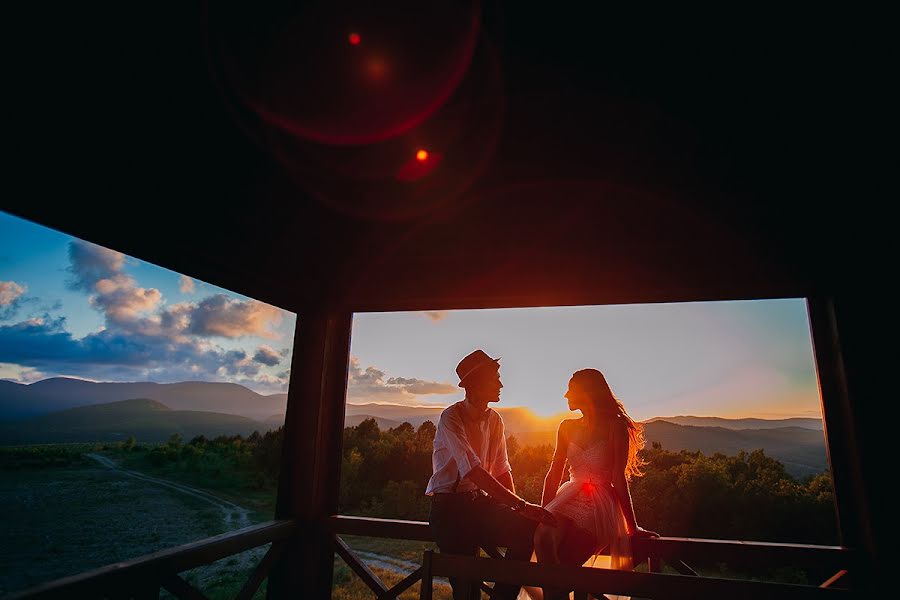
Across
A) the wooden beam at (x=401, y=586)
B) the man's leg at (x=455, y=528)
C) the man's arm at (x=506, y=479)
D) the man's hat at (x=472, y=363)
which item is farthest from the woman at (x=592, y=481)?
the wooden beam at (x=401, y=586)

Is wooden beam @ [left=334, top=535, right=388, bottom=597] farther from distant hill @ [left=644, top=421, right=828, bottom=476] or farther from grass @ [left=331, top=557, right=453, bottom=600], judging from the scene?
distant hill @ [left=644, top=421, right=828, bottom=476]

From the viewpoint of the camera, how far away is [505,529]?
2143 mm

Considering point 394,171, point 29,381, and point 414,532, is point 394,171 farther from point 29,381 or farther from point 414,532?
point 29,381

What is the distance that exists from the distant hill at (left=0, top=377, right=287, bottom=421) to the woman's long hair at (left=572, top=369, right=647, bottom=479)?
2.18 m

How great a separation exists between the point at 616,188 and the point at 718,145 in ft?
1.70

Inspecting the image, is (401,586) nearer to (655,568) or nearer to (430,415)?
(430,415)

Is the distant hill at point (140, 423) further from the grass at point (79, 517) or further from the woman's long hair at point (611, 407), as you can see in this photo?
the woman's long hair at point (611, 407)

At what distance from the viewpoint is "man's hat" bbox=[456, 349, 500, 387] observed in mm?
2453

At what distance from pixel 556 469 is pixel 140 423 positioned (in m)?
A: 4.22

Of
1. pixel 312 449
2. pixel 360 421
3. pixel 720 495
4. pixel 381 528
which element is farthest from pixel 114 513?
pixel 720 495

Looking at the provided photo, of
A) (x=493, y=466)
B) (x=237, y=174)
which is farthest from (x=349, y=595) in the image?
(x=237, y=174)

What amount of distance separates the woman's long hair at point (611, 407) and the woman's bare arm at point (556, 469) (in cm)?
25

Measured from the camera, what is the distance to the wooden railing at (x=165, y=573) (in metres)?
1.68

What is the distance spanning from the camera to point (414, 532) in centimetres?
292
